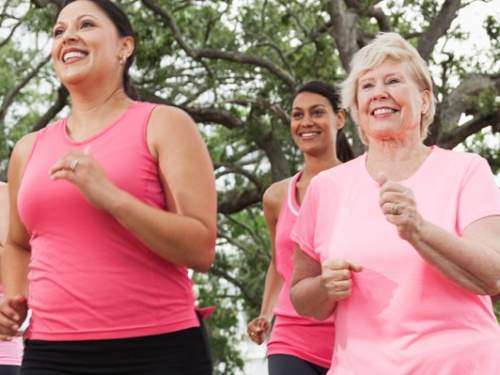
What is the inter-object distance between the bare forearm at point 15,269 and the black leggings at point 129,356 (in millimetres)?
500

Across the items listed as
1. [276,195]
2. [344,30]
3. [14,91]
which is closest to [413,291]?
[276,195]

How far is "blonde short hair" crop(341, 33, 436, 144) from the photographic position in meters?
3.82

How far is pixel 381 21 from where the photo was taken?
44.7 feet

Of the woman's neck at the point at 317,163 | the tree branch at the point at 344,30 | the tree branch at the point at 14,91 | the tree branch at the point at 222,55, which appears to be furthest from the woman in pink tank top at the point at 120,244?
the tree branch at the point at 14,91

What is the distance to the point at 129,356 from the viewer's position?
3512mm

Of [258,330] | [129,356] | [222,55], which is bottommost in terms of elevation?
[258,330]

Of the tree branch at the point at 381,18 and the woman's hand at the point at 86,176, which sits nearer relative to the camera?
the woman's hand at the point at 86,176

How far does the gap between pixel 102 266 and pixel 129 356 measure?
0.89 feet

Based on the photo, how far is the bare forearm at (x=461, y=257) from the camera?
10.9 feet

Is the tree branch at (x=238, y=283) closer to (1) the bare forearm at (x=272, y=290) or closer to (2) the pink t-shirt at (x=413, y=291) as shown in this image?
(1) the bare forearm at (x=272, y=290)

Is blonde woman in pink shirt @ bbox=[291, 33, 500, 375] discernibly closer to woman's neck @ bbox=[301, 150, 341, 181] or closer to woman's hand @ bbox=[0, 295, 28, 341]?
woman's hand @ bbox=[0, 295, 28, 341]

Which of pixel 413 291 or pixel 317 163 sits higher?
pixel 317 163

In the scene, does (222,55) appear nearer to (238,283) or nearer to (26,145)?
(238,283)

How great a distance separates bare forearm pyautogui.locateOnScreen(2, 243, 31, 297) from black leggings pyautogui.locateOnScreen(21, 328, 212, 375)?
500 millimetres
